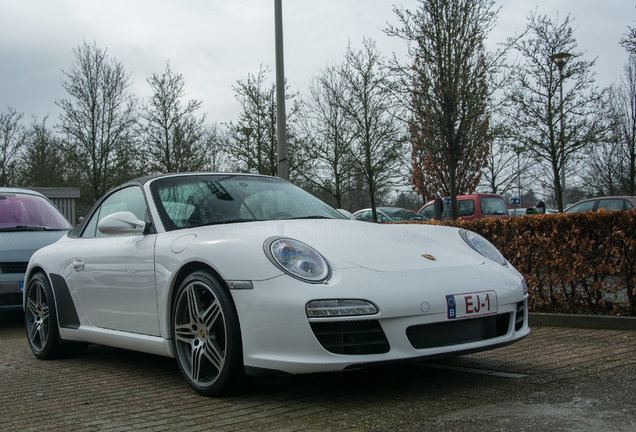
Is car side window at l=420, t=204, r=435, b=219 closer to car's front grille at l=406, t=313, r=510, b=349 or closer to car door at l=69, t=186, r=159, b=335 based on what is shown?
car door at l=69, t=186, r=159, b=335

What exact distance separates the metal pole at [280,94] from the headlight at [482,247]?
787 cm

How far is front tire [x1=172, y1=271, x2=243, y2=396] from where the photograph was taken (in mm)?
3490

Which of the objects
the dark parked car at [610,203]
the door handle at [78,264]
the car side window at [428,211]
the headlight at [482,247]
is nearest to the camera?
the headlight at [482,247]

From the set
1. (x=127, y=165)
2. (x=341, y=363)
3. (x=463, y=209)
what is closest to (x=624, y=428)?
(x=341, y=363)

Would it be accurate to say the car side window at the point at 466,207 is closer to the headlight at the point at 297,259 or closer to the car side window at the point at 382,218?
the car side window at the point at 382,218

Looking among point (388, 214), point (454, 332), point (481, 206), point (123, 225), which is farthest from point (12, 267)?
point (388, 214)

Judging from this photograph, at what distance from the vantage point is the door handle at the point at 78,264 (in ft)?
16.1

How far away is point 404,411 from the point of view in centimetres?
321

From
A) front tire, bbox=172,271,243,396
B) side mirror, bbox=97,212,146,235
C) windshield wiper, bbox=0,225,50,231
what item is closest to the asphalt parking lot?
front tire, bbox=172,271,243,396

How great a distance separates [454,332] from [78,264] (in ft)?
9.62

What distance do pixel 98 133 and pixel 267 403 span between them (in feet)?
80.8

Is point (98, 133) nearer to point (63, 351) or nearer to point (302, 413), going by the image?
point (63, 351)

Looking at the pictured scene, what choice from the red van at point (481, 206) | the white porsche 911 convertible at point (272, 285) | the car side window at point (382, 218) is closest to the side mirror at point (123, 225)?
the white porsche 911 convertible at point (272, 285)

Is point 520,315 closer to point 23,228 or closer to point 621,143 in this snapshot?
point 23,228
